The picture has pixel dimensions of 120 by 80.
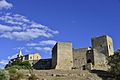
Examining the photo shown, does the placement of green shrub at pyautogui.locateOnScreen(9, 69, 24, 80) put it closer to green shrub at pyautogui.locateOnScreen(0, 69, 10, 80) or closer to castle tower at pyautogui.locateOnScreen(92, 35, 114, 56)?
green shrub at pyautogui.locateOnScreen(0, 69, 10, 80)

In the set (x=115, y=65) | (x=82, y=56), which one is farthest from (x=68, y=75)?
(x=82, y=56)

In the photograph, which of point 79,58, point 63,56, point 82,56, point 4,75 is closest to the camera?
point 4,75

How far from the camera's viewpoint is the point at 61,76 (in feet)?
158

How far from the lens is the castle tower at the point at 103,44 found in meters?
66.3

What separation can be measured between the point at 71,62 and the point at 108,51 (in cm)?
873

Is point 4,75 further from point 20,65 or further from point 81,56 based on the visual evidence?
point 81,56

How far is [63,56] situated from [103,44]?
400 inches

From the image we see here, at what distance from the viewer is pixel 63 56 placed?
62.3 metres

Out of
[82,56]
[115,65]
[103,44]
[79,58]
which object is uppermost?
[103,44]

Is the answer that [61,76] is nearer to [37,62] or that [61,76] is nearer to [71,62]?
[71,62]

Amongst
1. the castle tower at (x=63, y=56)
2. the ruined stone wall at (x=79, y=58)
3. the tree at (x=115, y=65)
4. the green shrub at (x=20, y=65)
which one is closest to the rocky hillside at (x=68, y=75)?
the tree at (x=115, y=65)

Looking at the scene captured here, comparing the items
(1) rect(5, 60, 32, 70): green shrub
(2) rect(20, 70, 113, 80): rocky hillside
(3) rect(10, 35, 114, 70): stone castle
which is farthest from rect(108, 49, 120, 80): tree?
(1) rect(5, 60, 32, 70): green shrub

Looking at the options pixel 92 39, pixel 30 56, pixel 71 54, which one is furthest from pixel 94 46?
pixel 30 56

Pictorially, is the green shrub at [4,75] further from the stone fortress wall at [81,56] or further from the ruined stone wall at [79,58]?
the ruined stone wall at [79,58]
